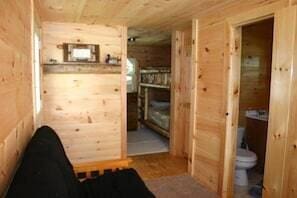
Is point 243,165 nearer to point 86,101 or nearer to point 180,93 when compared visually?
point 180,93

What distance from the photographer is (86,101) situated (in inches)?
139

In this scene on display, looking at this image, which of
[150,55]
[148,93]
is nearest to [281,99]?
[148,93]

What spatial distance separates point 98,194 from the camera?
6.05ft

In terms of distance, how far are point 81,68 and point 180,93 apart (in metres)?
1.68

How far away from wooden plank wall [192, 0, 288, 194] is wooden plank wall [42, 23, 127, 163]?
1205 mm

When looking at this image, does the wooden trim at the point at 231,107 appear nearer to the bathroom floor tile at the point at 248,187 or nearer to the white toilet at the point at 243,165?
the bathroom floor tile at the point at 248,187

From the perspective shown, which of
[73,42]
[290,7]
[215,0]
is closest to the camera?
[290,7]

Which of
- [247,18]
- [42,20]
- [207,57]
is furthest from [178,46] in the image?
[42,20]

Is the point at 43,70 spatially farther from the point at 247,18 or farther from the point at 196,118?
the point at 247,18

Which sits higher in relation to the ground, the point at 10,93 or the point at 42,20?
the point at 42,20

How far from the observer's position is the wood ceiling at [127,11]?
98.2 inches

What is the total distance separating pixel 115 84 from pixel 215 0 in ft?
6.10

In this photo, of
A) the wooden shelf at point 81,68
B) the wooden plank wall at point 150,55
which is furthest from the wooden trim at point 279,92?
the wooden plank wall at point 150,55

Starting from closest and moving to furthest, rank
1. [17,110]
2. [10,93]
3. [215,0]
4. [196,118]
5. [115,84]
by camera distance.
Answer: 1. [10,93]
2. [17,110]
3. [215,0]
4. [196,118]
5. [115,84]
